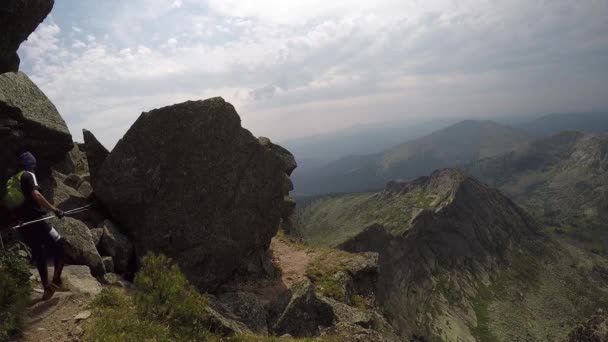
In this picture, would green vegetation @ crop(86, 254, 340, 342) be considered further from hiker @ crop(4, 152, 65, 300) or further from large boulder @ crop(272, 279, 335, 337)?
large boulder @ crop(272, 279, 335, 337)

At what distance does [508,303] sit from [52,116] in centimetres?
20089

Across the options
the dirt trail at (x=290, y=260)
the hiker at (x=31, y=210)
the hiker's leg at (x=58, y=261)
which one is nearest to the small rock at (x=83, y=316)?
the hiker at (x=31, y=210)

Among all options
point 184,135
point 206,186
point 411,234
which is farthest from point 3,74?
point 411,234

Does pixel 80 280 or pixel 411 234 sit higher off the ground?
pixel 80 280

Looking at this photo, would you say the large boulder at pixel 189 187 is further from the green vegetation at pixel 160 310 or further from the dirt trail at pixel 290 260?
the green vegetation at pixel 160 310

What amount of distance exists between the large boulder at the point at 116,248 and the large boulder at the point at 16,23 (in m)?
10.2

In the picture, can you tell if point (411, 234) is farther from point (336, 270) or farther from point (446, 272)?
point (336, 270)

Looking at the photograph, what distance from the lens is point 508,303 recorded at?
182 meters

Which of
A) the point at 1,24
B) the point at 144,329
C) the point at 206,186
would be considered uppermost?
the point at 1,24

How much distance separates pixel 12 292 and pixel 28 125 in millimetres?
12341

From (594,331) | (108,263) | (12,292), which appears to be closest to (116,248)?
(108,263)

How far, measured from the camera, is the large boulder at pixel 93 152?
78.2 feet

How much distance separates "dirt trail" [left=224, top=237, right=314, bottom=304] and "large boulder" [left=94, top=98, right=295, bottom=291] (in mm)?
1668

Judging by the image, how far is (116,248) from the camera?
21219 millimetres
